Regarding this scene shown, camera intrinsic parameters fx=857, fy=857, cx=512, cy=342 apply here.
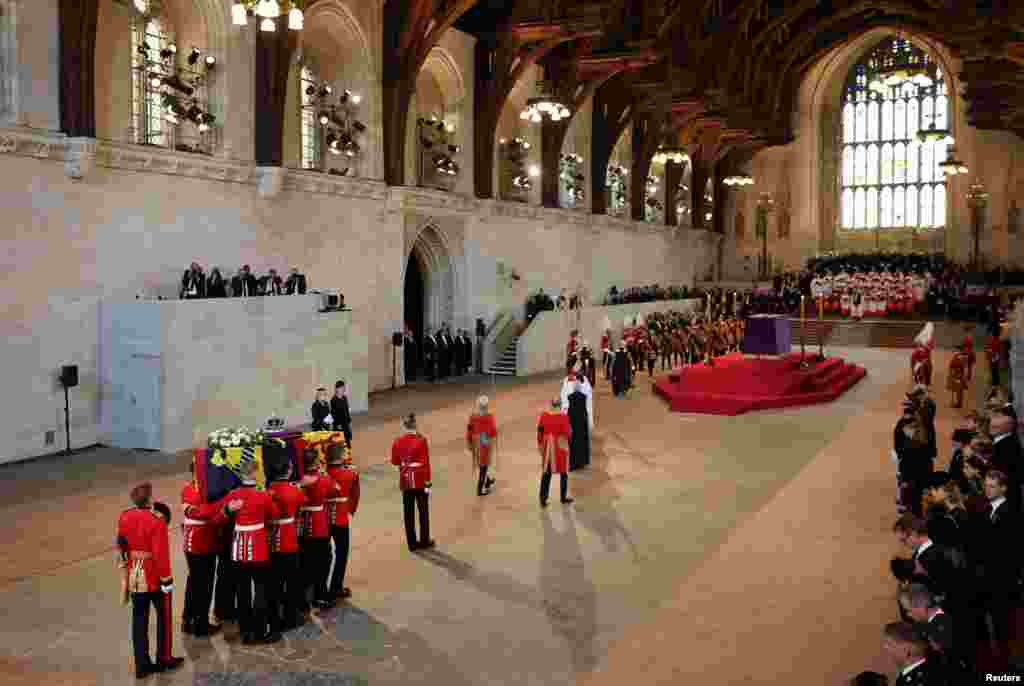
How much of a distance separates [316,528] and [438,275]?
17211 millimetres

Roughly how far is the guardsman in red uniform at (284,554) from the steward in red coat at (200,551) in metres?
0.41

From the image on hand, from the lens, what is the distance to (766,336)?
2045 centimetres

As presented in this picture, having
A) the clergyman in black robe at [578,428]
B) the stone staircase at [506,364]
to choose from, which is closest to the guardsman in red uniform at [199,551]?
the clergyman in black robe at [578,428]

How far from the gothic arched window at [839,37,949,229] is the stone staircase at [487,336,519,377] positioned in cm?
2656

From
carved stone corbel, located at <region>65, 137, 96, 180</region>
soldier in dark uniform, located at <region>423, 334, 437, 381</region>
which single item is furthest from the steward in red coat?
soldier in dark uniform, located at <region>423, 334, 437, 381</region>

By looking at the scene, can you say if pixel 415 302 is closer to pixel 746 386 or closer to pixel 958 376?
pixel 746 386

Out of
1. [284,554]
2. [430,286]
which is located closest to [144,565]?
[284,554]

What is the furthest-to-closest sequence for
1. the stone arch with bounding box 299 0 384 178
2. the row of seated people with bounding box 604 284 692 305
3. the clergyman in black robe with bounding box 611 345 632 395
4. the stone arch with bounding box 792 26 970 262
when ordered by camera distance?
the stone arch with bounding box 792 26 970 262 < the row of seated people with bounding box 604 284 692 305 < the clergyman in black robe with bounding box 611 345 632 395 < the stone arch with bounding box 299 0 384 178

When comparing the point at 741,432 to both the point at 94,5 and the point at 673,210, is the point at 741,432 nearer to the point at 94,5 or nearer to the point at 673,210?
the point at 94,5

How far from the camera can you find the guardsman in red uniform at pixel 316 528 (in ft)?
22.3

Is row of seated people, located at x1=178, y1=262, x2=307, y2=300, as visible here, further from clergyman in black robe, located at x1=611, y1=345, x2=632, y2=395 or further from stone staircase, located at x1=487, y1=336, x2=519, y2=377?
stone staircase, located at x1=487, y1=336, x2=519, y2=377

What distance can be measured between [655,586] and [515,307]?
1912 centimetres

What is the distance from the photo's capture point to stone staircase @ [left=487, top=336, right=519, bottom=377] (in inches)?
944

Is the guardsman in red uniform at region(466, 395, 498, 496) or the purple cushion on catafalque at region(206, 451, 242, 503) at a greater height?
the purple cushion on catafalque at region(206, 451, 242, 503)
